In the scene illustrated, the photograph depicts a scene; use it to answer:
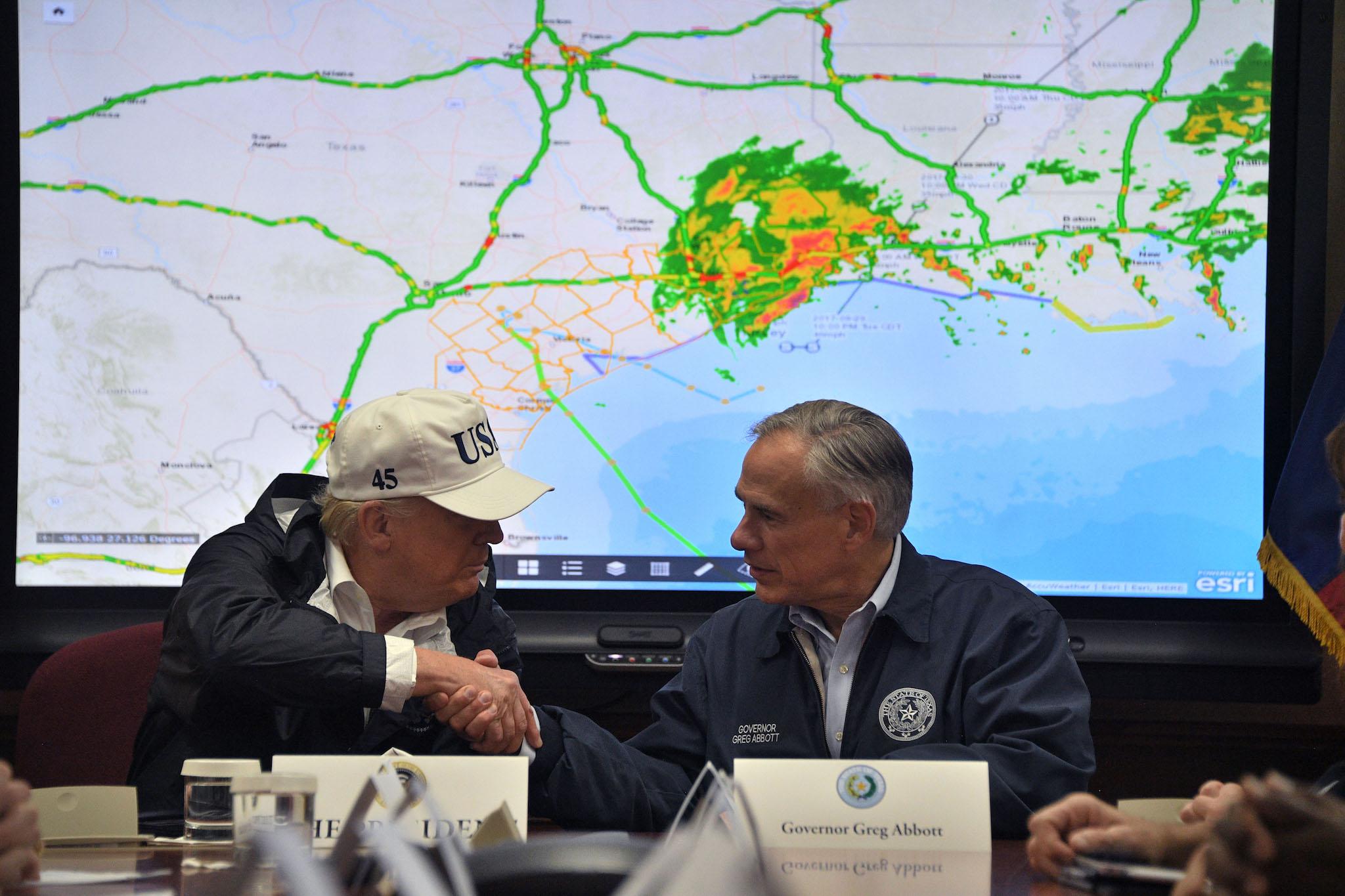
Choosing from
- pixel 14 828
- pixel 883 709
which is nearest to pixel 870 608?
pixel 883 709

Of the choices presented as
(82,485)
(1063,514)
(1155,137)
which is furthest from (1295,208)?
(82,485)

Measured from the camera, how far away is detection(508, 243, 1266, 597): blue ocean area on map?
2.77 metres

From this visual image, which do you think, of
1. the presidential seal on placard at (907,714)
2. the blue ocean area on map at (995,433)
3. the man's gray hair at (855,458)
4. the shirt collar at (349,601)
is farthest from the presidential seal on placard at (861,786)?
the blue ocean area on map at (995,433)

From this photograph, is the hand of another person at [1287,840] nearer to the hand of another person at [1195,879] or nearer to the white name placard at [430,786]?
the hand of another person at [1195,879]

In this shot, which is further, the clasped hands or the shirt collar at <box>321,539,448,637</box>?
the shirt collar at <box>321,539,448,637</box>

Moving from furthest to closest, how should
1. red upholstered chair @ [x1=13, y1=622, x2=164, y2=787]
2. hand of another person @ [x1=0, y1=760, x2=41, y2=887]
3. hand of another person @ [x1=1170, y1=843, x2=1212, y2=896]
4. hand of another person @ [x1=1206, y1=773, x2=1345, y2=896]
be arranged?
red upholstered chair @ [x1=13, y1=622, x2=164, y2=787] < hand of another person @ [x1=0, y1=760, x2=41, y2=887] < hand of another person @ [x1=1170, y1=843, x2=1212, y2=896] < hand of another person @ [x1=1206, y1=773, x2=1345, y2=896]

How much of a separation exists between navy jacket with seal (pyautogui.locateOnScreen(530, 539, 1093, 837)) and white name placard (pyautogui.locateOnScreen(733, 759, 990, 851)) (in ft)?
1.03

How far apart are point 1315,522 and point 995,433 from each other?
69 centimetres

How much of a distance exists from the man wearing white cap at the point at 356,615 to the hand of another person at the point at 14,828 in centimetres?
57

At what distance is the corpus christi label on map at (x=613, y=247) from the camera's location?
9.21 ft

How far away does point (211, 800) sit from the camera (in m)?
1.46

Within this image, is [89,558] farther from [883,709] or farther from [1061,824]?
[1061,824]

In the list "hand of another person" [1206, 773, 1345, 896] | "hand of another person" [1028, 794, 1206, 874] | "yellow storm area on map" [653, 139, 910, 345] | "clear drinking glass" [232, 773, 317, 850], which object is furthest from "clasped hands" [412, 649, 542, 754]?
"yellow storm area on map" [653, 139, 910, 345]

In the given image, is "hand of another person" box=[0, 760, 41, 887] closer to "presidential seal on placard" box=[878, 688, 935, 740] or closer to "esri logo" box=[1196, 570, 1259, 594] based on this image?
"presidential seal on placard" box=[878, 688, 935, 740]
